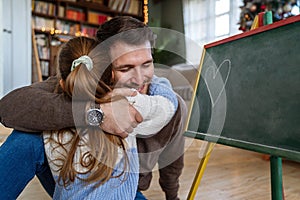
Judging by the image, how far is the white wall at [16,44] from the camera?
2775 millimetres

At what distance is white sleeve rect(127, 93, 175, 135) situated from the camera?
26.2 inches

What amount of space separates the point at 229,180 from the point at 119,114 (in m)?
1.10

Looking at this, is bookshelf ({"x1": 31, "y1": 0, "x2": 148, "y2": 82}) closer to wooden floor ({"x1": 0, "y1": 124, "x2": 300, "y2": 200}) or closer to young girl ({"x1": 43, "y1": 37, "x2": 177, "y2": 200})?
wooden floor ({"x1": 0, "y1": 124, "x2": 300, "y2": 200})

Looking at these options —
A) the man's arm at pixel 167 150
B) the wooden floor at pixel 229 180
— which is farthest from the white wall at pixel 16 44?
the man's arm at pixel 167 150

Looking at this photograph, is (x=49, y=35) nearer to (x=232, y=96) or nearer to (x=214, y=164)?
(x=214, y=164)

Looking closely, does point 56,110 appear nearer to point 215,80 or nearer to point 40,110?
point 40,110

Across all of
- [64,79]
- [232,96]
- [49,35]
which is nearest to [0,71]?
[49,35]

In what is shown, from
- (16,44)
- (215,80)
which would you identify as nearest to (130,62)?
(215,80)

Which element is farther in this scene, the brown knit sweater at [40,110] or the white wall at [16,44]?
the white wall at [16,44]

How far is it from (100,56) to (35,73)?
298 centimetres

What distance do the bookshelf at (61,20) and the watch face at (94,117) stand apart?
3.02 meters

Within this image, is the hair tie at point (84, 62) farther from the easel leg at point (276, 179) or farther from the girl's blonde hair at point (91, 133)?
the easel leg at point (276, 179)

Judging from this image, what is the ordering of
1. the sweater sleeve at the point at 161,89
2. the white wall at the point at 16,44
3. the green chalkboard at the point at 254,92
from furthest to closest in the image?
the white wall at the point at 16,44
the sweater sleeve at the point at 161,89
the green chalkboard at the point at 254,92

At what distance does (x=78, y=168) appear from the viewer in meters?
0.68
